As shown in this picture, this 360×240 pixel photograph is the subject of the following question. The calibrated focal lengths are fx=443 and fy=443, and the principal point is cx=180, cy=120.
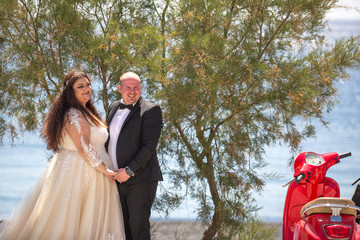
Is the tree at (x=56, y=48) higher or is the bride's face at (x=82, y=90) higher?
the tree at (x=56, y=48)

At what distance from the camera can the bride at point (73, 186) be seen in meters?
2.93

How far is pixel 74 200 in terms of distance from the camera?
2951 millimetres

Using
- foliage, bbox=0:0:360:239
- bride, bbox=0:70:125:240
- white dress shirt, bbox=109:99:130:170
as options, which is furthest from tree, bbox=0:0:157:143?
bride, bbox=0:70:125:240

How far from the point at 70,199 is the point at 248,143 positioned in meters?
1.94

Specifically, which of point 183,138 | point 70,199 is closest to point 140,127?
point 70,199

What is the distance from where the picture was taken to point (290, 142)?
4.23m

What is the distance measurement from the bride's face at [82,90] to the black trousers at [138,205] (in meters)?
0.64

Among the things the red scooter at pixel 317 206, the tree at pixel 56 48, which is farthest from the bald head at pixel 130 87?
the red scooter at pixel 317 206

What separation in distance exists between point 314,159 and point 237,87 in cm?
112

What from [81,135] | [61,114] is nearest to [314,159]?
[81,135]

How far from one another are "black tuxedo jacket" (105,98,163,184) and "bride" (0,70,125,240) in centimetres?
13

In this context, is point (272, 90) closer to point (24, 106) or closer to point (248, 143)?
point (248, 143)

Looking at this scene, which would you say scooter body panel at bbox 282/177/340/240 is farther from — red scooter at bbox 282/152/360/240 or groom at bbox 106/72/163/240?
groom at bbox 106/72/163/240

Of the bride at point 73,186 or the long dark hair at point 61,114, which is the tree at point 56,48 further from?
the bride at point 73,186
